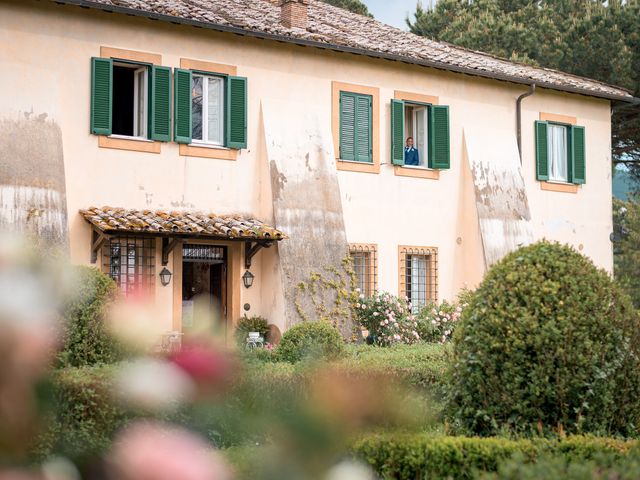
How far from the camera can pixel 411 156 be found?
63.9ft

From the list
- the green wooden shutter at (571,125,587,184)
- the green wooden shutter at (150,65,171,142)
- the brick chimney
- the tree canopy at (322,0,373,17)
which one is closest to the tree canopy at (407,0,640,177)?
the tree canopy at (322,0,373,17)

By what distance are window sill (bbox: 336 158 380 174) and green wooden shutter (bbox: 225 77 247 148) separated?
2.10 metres

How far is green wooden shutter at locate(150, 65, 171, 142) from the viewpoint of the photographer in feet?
52.8

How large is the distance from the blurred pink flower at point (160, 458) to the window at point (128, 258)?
1447 cm

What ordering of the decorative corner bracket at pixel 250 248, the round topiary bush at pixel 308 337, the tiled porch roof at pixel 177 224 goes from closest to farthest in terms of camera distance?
1. the round topiary bush at pixel 308 337
2. the tiled porch roof at pixel 177 224
3. the decorative corner bracket at pixel 250 248

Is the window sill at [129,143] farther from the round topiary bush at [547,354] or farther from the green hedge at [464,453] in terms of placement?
the green hedge at [464,453]

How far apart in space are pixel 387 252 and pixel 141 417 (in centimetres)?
1756

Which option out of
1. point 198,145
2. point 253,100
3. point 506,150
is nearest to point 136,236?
point 198,145

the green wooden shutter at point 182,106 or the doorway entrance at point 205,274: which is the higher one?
the green wooden shutter at point 182,106

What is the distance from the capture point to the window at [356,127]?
18.5 meters

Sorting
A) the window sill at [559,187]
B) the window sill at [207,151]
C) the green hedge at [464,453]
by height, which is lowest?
the green hedge at [464,453]

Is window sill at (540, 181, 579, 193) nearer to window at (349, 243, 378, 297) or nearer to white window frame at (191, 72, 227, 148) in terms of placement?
window at (349, 243, 378, 297)

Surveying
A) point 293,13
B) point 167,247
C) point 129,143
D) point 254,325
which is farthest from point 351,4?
point 167,247

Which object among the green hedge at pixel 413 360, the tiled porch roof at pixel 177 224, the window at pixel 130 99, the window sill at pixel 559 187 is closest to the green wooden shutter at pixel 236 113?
the window at pixel 130 99
